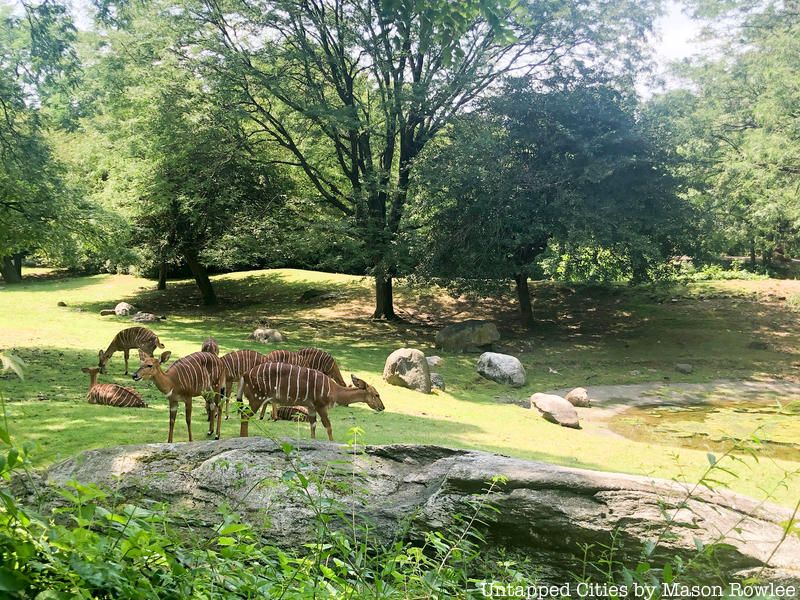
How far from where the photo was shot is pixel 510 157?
675 inches

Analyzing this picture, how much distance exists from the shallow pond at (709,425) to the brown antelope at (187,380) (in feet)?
20.6

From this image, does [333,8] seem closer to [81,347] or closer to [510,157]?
[510,157]

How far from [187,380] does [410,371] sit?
19.0 ft

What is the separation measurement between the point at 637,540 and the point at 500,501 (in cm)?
82

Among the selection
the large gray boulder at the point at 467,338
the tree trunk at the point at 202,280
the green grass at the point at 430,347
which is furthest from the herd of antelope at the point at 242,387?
the tree trunk at the point at 202,280

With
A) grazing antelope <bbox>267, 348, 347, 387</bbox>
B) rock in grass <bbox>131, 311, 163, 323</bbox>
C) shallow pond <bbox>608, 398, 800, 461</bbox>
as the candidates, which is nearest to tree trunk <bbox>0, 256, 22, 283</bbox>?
rock in grass <bbox>131, 311, 163, 323</bbox>

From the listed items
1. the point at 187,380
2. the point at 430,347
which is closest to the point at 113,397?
the point at 187,380

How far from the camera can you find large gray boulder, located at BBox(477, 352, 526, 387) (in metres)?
13.5

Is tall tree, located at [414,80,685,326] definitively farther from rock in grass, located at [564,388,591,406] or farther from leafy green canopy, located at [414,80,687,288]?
rock in grass, located at [564,388,591,406]

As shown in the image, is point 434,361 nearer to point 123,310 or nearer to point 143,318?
point 143,318

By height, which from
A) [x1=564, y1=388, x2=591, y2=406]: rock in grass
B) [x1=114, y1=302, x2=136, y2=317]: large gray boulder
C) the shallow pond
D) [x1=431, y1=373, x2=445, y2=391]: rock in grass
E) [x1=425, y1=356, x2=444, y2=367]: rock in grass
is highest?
[x1=114, y1=302, x2=136, y2=317]: large gray boulder

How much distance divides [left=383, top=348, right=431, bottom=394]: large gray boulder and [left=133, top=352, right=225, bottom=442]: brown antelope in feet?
16.5

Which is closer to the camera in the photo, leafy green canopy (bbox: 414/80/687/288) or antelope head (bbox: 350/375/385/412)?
antelope head (bbox: 350/375/385/412)

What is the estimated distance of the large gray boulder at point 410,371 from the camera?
12148mm
